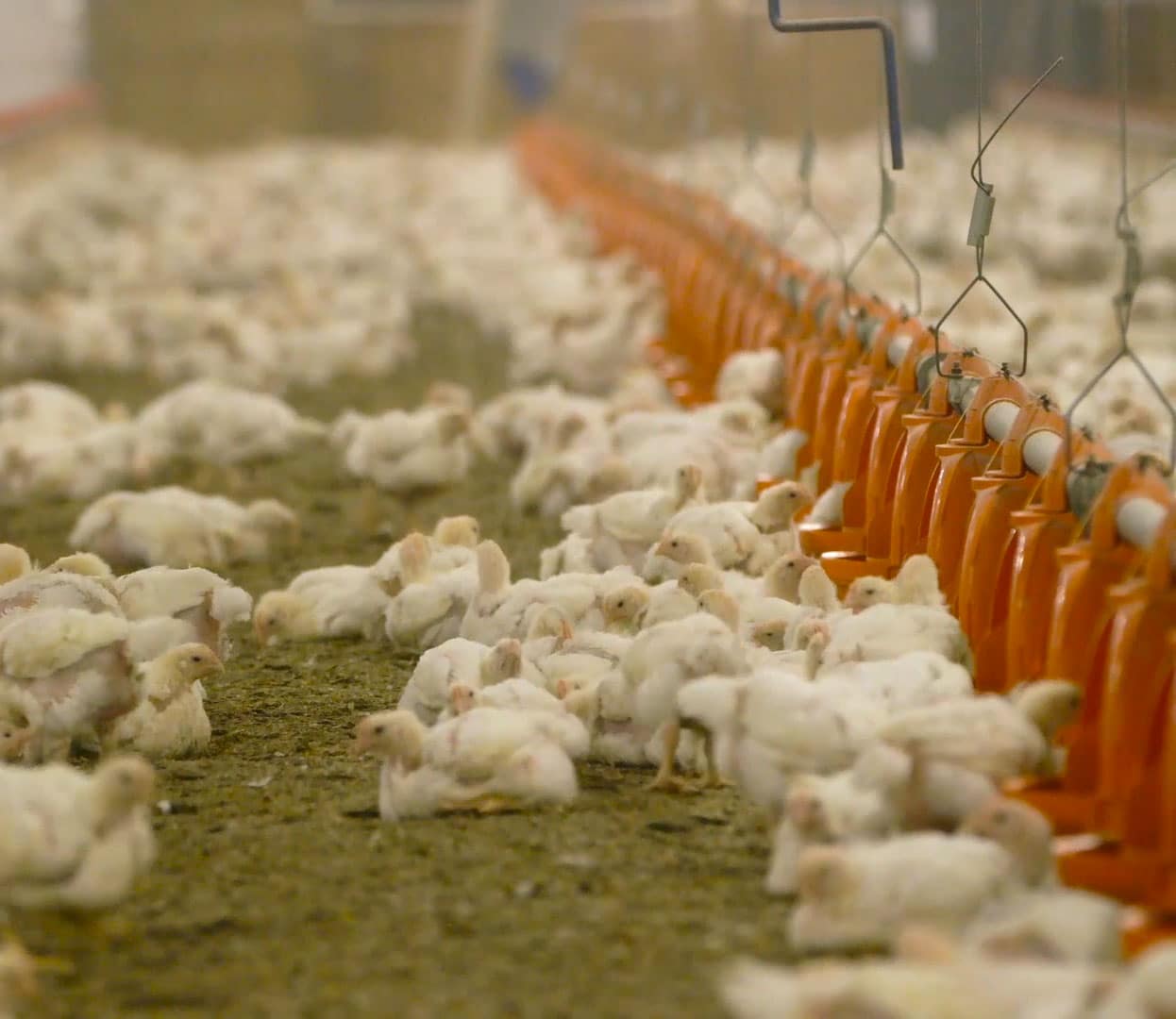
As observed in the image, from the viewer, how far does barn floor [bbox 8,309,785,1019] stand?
2455mm

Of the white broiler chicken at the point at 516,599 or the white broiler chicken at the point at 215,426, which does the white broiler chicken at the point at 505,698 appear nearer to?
the white broiler chicken at the point at 516,599

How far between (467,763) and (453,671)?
0.36 metres

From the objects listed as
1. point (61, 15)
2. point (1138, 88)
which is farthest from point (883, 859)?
point (61, 15)

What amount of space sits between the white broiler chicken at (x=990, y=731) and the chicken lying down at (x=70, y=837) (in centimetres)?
101

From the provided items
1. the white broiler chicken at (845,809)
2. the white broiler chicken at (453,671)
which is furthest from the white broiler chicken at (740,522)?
the white broiler chicken at (845,809)

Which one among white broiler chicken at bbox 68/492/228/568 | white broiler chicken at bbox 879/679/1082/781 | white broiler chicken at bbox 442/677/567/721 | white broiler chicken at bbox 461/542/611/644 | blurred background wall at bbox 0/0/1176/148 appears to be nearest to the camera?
white broiler chicken at bbox 879/679/1082/781

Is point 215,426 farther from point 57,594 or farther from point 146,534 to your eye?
point 57,594

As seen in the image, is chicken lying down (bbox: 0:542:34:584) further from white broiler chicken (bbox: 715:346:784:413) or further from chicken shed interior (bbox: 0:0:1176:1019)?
white broiler chicken (bbox: 715:346:784:413)

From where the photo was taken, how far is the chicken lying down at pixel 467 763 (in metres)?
3.04

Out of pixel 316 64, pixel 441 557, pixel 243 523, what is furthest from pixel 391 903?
pixel 316 64

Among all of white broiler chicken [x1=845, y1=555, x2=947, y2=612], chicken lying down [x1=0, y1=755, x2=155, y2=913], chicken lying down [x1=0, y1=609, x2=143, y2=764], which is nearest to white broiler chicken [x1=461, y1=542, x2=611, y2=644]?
white broiler chicken [x1=845, y1=555, x2=947, y2=612]

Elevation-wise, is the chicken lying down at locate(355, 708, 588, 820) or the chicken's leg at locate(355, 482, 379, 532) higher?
the chicken lying down at locate(355, 708, 588, 820)

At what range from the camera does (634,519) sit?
4.36 m

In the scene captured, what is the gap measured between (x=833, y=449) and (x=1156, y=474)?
1843 mm
